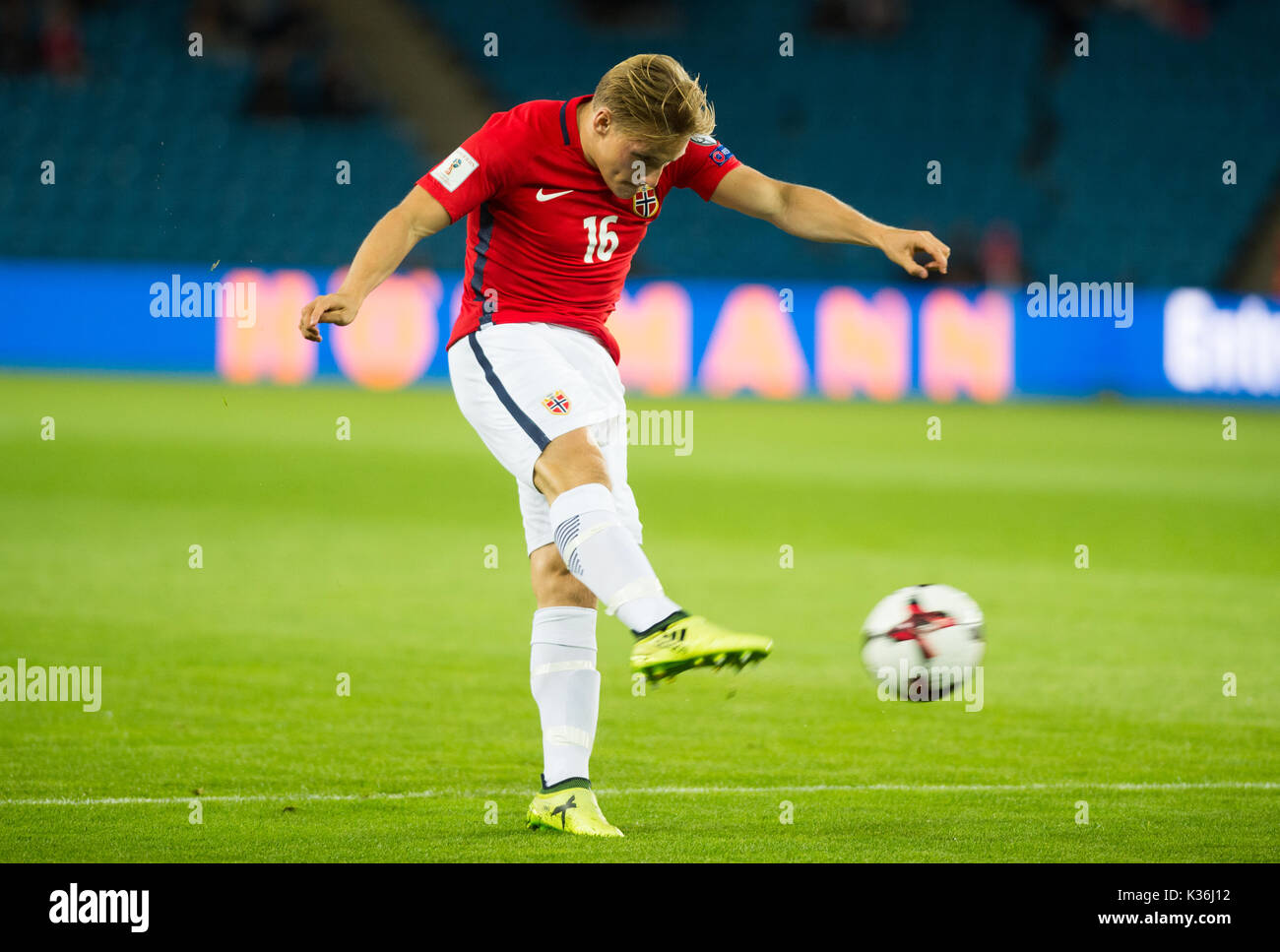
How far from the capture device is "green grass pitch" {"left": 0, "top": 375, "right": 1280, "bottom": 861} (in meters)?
4.84

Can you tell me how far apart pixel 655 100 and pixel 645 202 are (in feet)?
1.53

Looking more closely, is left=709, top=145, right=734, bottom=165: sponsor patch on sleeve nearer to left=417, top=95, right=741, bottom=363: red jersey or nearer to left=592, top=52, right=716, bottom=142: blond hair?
left=417, top=95, right=741, bottom=363: red jersey

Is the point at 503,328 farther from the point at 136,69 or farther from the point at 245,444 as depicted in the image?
the point at 136,69

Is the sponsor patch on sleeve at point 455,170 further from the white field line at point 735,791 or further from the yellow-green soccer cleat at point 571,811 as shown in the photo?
the white field line at point 735,791

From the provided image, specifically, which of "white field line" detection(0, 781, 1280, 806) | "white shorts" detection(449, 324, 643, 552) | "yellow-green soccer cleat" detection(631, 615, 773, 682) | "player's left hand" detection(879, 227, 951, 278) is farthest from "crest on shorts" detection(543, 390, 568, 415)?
"white field line" detection(0, 781, 1280, 806)

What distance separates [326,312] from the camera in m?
4.24

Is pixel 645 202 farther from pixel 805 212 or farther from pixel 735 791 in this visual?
pixel 735 791

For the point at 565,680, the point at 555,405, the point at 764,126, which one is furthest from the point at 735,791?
the point at 764,126

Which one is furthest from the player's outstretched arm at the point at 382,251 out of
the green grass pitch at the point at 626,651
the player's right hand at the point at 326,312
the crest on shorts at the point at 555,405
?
the green grass pitch at the point at 626,651

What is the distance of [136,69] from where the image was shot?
28.5 m

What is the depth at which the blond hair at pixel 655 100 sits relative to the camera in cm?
443
